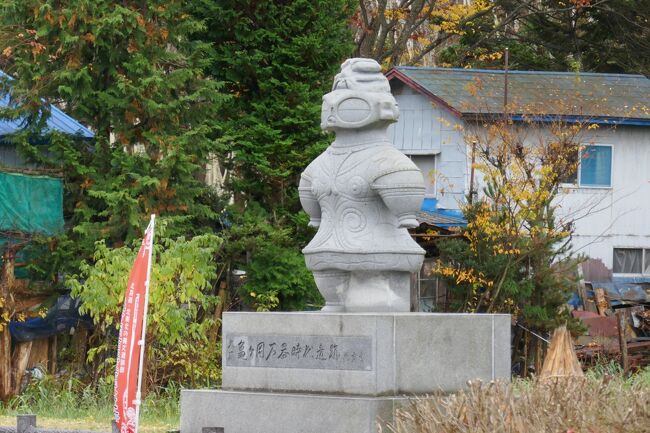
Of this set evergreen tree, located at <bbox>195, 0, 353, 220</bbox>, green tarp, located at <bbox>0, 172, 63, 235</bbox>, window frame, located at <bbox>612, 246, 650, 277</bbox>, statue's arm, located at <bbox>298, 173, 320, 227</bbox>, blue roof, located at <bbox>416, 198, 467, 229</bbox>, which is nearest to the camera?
statue's arm, located at <bbox>298, 173, 320, 227</bbox>

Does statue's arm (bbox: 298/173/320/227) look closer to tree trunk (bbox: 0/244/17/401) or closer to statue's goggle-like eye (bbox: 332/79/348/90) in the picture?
statue's goggle-like eye (bbox: 332/79/348/90)

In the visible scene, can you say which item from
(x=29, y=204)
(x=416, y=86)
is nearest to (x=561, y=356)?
(x=29, y=204)

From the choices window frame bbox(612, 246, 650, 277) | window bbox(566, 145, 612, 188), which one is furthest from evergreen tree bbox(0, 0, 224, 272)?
window frame bbox(612, 246, 650, 277)

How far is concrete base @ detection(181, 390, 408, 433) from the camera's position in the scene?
427 inches

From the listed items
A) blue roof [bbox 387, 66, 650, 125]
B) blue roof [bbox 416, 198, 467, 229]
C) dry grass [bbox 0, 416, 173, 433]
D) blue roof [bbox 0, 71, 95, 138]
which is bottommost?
dry grass [bbox 0, 416, 173, 433]

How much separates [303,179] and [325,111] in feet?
2.50

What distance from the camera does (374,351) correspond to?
1111cm

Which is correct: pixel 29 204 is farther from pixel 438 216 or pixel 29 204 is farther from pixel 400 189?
pixel 400 189

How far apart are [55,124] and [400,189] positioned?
40.3 feet

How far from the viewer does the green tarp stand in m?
20.2

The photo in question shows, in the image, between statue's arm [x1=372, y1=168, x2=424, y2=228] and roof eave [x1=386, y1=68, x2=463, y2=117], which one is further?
roof eave [x1=386, y1=68, x2=463, y2=117]

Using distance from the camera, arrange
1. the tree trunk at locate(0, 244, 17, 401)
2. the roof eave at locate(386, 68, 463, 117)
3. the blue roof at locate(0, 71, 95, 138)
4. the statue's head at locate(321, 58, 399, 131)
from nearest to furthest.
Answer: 1. the statue's head at locate(321, 58, 399, 131)
2. the tree trunk at locate(0, 244, 17, 401)
3. the blue roof at locate(0, 71, 95, 138)
4. the roof eave at locate(386, 68, 463, 117)

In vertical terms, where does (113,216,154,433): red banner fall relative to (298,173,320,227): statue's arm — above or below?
below

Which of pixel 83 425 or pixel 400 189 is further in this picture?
pixel 83 425
